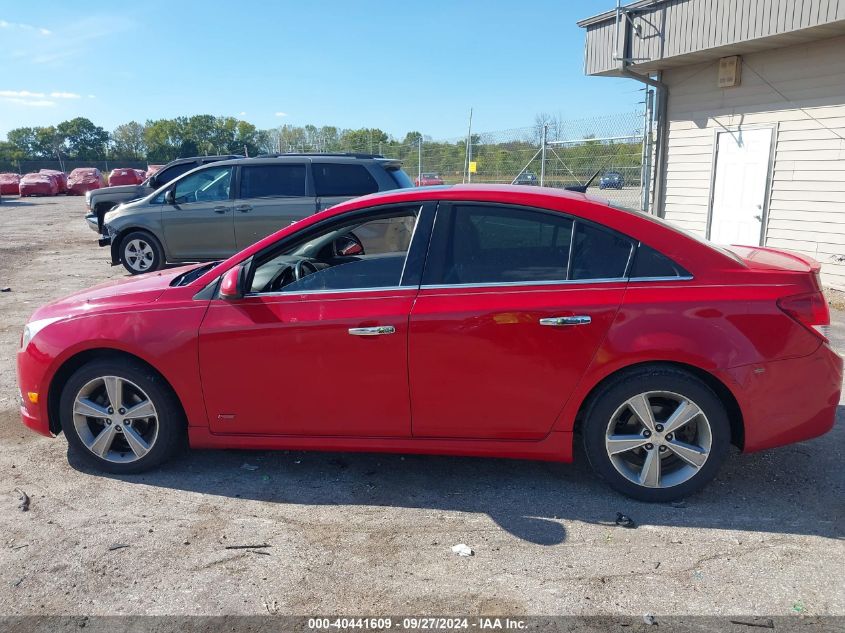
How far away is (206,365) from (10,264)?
36.4 ft

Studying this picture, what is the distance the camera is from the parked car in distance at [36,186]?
39000 millimetres

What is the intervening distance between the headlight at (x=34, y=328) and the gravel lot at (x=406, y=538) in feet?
2.62

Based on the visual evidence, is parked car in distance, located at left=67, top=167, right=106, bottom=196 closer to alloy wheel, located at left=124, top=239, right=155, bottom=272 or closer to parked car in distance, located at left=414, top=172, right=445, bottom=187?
parked car in distance, located at left=414, top=172, right=445, bottom=187

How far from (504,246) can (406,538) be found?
5.35 feet

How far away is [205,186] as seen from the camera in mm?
10359

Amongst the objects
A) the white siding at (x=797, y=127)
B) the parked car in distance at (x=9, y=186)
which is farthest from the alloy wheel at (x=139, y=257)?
the parked car in distance at (x=9, y=186)

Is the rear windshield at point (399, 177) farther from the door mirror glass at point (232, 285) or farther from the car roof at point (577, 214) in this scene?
the door mirror glass at point (232, 285)

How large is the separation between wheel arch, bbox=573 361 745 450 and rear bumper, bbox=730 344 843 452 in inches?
2.5

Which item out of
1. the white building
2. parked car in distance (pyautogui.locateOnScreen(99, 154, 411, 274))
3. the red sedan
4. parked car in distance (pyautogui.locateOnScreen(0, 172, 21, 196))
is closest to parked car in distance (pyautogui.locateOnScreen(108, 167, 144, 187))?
parked car in distance (pyautogui.locateOnScreen(0, 172, 21, 196))

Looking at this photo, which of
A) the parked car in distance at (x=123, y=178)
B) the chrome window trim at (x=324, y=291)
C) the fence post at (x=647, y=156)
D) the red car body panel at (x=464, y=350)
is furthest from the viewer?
the parked car in distance at (x=123, y=178)

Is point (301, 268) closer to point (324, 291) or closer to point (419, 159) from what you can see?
point (324, 291)

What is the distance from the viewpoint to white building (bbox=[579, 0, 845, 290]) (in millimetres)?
8969

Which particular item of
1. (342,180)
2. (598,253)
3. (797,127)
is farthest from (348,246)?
(797,127)

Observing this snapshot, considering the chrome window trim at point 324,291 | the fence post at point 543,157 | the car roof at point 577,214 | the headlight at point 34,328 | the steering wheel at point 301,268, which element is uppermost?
the fence post at point 543,157
